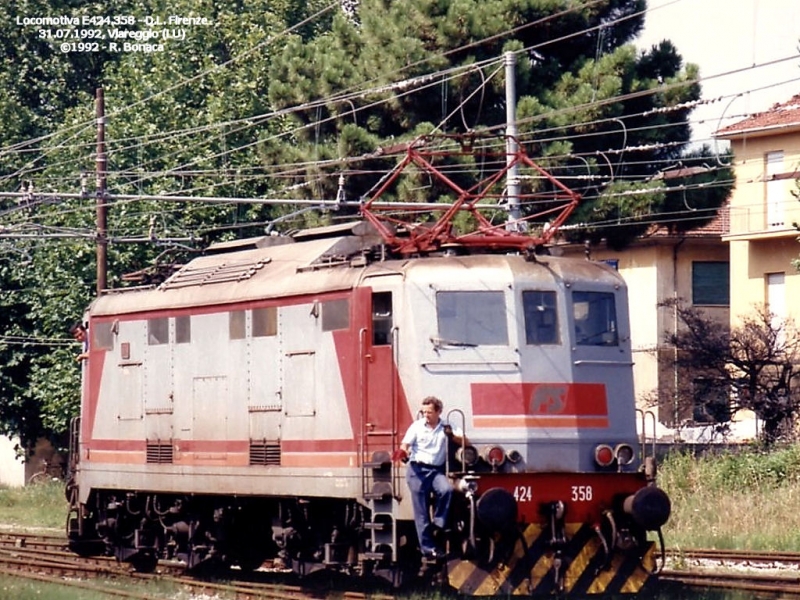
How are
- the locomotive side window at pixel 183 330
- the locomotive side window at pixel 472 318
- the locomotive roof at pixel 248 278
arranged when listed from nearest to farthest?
the locomotive side window at pixel 472 318, the locomotive roof at pixel 248 278, the locomotive side window at pixel 183 330

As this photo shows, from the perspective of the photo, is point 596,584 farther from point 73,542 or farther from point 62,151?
point 62,151

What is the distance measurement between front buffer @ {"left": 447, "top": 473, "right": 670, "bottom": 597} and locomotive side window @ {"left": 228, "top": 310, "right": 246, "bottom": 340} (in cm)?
402

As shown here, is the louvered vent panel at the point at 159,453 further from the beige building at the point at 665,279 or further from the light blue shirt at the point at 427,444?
the beige building at the point at 665,279

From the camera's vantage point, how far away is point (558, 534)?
14.2 m

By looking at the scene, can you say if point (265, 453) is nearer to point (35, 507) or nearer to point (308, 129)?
point (308, 129)

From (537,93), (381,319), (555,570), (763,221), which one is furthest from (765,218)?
(555,570)

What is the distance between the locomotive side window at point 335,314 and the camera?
50.0ft

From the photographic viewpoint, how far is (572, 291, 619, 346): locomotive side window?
14.9 metres

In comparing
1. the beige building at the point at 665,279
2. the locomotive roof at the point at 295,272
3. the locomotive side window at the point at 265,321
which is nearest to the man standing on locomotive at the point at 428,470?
the locomotive roof at the point at 295,272

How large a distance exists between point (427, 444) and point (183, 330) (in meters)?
5.12

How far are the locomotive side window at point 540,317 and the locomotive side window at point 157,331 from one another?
5503mm

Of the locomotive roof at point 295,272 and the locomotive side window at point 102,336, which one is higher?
the locomotive roof at point 295,272

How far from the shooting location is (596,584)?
47.2 ft

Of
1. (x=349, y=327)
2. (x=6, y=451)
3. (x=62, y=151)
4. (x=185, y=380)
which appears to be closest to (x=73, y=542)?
(x=185, y=380)
